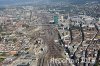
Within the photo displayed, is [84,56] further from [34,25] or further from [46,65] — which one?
[34,25]

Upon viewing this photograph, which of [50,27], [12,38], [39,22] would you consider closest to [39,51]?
[12,38]

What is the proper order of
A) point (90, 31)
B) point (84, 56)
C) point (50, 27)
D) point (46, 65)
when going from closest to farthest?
point (46, 65)
point (84, 56)
point (90, 31)
point (50, 27)

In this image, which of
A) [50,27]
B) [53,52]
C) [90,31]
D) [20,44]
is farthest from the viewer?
[50,27]

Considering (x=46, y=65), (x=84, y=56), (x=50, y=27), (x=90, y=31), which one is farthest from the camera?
(x=50, y=27)

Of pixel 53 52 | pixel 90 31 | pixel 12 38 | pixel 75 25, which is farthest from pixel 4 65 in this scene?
pixel 75 25

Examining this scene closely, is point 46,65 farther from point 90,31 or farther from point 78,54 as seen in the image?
point 90,31

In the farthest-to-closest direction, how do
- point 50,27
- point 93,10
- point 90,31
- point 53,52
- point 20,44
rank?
point 93,10 < point 50,27 < point 90,31 < point 20,44 < point 53,52

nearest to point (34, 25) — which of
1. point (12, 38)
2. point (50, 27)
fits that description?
point (50, 27)

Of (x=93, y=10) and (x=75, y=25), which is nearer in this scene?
(x=75, y=25)

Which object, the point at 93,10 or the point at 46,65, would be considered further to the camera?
the point at 93,10
